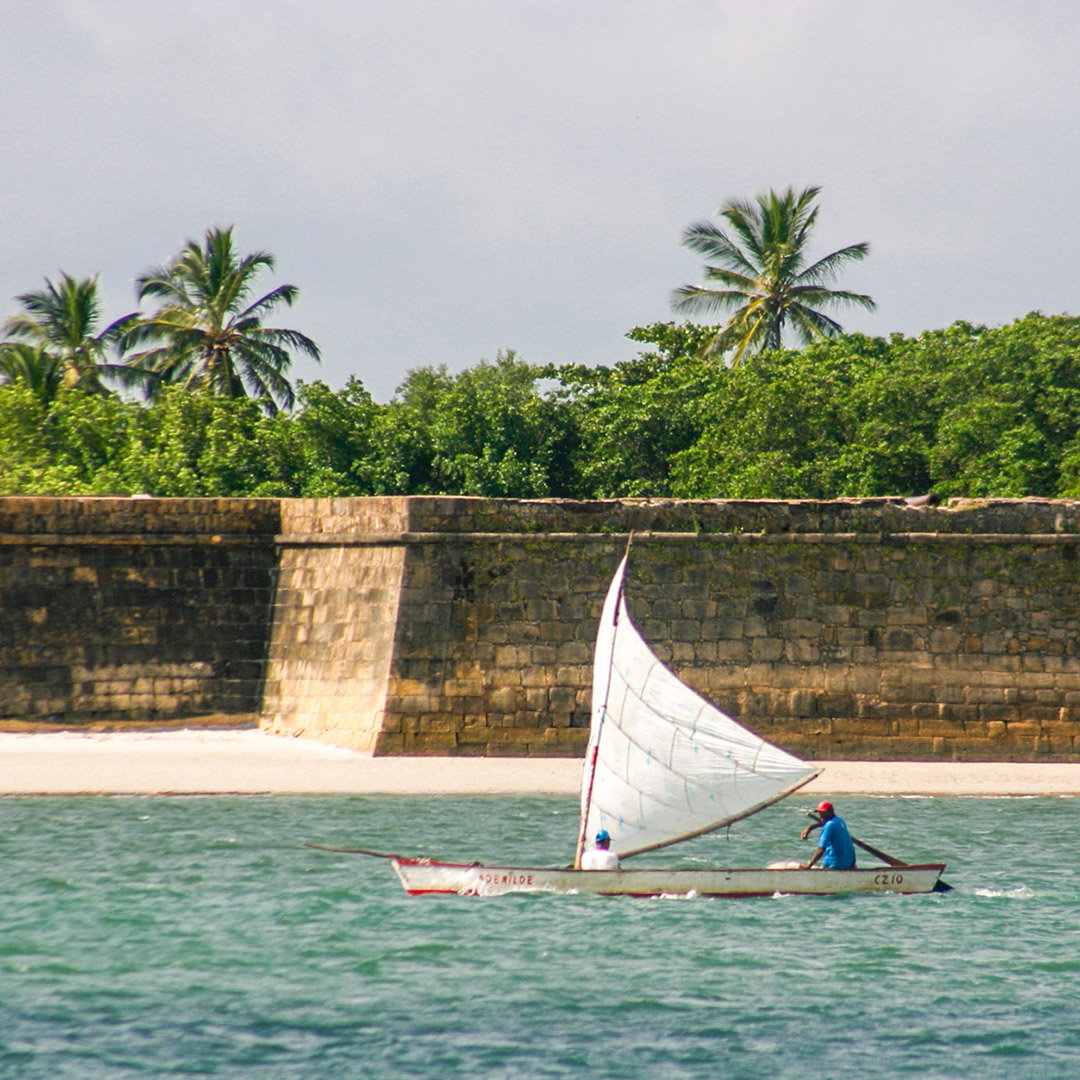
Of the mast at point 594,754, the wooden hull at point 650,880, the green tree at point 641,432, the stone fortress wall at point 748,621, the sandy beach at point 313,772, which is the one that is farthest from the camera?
the green tree at point 641,432

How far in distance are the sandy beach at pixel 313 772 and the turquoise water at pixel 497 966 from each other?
6.73 ft

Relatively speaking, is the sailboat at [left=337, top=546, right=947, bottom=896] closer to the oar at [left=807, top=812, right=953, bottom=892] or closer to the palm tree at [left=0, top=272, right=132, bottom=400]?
the oar at [left=807, top=812, right=953, bottom=892]

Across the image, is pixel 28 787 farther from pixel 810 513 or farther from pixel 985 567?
pixel 985 567

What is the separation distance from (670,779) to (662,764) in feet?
0.52

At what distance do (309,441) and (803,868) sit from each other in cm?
2131

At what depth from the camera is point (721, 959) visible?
1302 cm

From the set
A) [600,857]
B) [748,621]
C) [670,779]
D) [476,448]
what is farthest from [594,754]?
[476,448]

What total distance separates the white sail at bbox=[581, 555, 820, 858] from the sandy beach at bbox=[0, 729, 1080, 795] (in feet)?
17.4

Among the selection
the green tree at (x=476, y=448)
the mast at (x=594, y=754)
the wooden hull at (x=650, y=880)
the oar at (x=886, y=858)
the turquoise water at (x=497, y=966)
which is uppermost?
the green tree at (x=476, y=448)

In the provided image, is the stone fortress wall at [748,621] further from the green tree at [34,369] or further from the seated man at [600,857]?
the green tree at [34,369]

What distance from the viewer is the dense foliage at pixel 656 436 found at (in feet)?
107

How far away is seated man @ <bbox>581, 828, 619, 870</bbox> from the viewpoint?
1447 cm

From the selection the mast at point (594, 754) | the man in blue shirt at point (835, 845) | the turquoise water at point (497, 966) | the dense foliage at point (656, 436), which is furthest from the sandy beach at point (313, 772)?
the dense foliage at point (656, 436)

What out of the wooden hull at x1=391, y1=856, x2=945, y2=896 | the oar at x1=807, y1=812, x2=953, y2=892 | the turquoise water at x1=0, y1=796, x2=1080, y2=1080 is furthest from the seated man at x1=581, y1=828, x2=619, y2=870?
the oar at x1=807, y1=812, x2=953, y2=892
